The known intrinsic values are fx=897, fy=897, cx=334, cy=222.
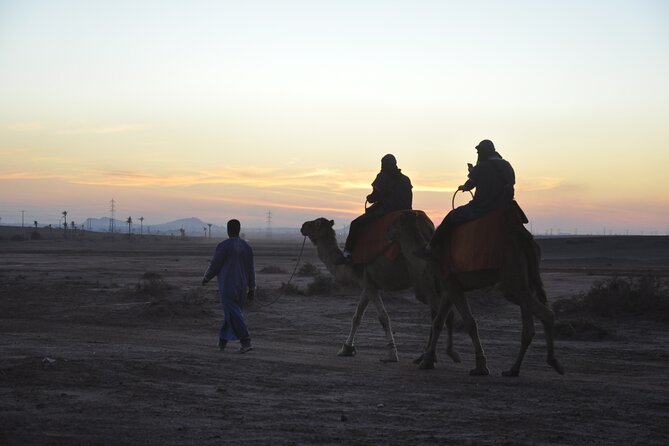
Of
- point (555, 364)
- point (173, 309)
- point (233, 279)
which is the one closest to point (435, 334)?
point (555, 364)

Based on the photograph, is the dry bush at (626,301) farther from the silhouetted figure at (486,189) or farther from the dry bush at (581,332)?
the silhouetted figure at (486,189)

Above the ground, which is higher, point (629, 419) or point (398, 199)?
point (398, 199)

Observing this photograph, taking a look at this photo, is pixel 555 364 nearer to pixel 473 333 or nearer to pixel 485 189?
pixel 473 333

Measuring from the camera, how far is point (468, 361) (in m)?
14.2

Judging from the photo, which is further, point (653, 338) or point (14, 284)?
point (14, 284)

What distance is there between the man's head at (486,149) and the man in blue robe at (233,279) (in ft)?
15.2

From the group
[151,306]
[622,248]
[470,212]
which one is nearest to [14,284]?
[151,306]

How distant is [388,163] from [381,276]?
1.92 m

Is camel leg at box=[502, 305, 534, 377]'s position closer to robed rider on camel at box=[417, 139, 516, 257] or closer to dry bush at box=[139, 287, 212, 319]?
robed rider on camel at box=[417, 139, 516, 257]

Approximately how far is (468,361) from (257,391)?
4.93 metres

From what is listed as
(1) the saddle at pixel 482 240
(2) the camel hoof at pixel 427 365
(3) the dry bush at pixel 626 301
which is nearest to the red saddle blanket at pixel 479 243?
→ (1) the saddle at pixel 482 240

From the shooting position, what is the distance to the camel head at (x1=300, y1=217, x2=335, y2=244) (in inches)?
624

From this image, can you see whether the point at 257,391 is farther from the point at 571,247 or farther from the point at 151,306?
the point at 571,247

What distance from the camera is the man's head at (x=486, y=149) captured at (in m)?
12.6
